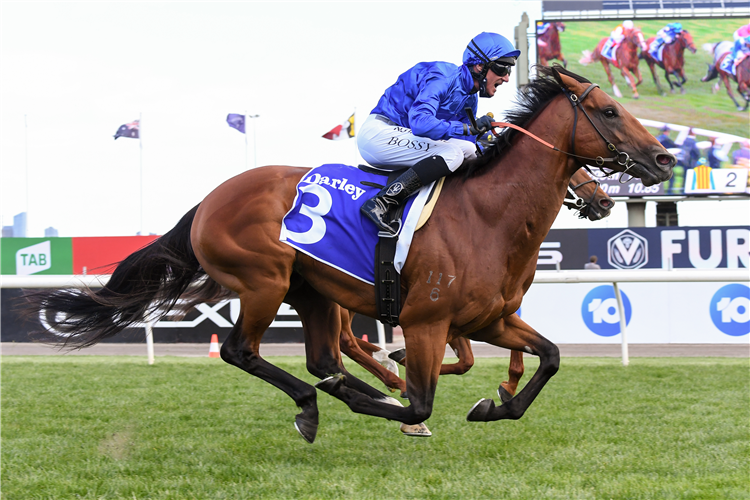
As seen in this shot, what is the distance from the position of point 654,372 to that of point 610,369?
415 mm

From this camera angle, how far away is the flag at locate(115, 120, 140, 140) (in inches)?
787

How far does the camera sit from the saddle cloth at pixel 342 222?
11.9ft

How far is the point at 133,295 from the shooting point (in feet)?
14.5

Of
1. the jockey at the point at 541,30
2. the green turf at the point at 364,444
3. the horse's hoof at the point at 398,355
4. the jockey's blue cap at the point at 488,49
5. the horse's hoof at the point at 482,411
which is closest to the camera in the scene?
the green turf at the point at 364,444

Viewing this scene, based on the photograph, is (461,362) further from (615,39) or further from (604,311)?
(615,39)

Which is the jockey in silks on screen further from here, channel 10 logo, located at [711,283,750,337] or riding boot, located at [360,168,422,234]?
riding boot, located at [360,168,422,234]

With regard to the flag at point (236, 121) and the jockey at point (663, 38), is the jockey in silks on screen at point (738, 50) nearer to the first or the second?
the jockey at point (663, 38)

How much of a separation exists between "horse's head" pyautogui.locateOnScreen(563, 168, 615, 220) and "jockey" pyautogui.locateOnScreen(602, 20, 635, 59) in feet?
53.0

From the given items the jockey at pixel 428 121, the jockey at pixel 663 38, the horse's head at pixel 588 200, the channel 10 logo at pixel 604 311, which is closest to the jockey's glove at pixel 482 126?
the jockey at pixel 428 121

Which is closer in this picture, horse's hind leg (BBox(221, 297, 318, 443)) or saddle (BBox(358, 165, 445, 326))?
saddle (BBox(358, 165, 445, 326))

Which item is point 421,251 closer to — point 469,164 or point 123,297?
point 469,164

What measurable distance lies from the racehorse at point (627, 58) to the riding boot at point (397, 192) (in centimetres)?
1666

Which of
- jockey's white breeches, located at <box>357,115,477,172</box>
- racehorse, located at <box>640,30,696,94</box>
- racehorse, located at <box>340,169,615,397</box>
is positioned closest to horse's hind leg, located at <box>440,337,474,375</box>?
racehorse, located at <box>340,169,615,397</box>

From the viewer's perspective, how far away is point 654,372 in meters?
6.86
